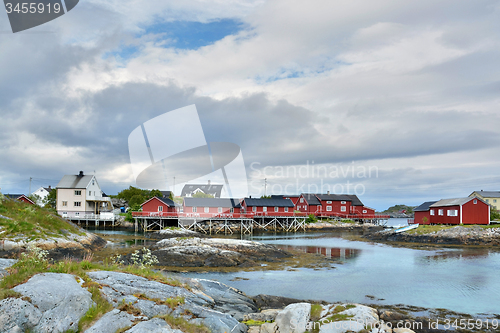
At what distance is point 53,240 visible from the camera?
21.3m

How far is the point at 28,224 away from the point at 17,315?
754 inches

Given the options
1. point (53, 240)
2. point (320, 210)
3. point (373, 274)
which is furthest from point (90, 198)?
point (373, 274)

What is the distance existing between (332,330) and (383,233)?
39.9 meters

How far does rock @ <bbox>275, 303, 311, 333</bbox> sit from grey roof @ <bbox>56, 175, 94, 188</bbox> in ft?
195

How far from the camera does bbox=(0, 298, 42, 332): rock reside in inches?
216

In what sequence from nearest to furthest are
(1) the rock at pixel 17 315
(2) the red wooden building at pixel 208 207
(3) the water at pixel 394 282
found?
(1) the rock at pixel 17 315
(3) the water at pixel 394 282
(2) the red wooden building at pixel 208 207

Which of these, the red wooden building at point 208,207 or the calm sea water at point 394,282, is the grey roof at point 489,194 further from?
the calm sea water at point 394,282

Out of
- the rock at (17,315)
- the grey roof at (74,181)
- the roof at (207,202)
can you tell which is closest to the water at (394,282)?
the rock at (17,315)

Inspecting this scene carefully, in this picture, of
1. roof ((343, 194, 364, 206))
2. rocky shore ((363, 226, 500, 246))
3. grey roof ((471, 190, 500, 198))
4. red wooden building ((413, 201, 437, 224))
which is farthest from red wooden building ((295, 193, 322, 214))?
grey roof ((471, 190, 500, 198))

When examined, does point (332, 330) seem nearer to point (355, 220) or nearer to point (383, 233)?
point (383, 233)

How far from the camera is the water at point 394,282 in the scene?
1405cm

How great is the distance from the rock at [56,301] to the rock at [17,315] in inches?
4.1

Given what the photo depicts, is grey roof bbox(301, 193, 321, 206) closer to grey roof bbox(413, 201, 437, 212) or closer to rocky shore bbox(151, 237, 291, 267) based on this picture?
grey roof bbox(413, 201, 437, 212)

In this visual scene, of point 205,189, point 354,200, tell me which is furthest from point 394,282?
point 205,189
